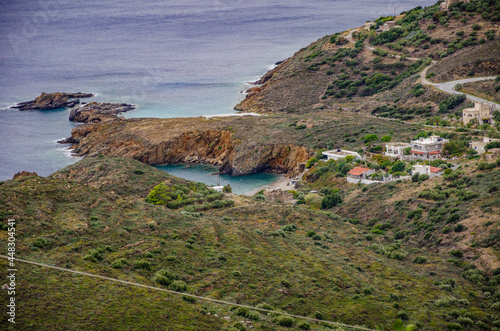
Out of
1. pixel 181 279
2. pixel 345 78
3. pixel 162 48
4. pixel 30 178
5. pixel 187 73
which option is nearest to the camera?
pixel 181 279

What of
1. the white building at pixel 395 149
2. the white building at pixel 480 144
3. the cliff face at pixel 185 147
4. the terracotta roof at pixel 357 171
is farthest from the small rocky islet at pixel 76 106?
the white building at pixel 480 144

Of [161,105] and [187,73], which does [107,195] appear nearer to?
[161,105]

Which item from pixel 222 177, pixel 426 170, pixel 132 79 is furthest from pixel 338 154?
pixel 132 79

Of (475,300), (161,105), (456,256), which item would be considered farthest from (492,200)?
(161,105)

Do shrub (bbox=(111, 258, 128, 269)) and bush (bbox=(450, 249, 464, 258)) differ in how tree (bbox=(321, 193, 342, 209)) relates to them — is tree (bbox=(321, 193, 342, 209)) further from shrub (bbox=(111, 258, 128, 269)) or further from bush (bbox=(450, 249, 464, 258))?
shrub (bbox=(111, 258, 128, 269))

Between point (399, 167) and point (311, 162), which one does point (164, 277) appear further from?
point (311, 162)

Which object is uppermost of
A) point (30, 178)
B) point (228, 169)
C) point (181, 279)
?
point (30, 178)
